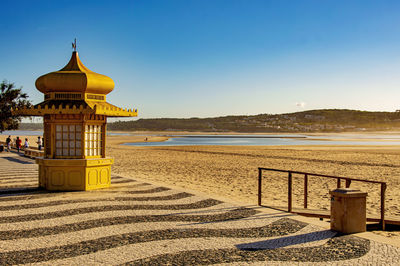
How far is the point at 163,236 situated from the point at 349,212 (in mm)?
3420

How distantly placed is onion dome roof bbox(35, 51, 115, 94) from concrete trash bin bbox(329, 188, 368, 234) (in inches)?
289

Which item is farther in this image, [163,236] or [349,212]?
[349,212]

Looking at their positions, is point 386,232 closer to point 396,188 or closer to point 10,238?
point 396,188

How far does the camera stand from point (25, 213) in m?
7.71

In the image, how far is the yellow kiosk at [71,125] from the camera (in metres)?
Result: 10.2

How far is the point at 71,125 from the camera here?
34.1ft

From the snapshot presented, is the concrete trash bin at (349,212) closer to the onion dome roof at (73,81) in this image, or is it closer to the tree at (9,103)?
the onion dome roof at (73,81)

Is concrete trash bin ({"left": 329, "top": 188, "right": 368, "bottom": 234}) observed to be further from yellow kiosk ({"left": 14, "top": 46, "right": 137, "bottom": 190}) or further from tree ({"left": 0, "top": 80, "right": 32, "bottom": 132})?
tree ({"left": 0, "top": 80, "right": 32, "bottom": 132})

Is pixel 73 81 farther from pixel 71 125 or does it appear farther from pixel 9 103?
pixel 9 103

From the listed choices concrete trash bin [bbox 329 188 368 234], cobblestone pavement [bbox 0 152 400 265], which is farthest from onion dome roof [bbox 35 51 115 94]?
concrete trash bin [bbox 329 188 368 234]

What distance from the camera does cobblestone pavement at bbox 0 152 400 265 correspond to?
16.8ft

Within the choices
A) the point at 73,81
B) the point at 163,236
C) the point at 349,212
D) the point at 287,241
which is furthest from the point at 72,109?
the point at 349,212

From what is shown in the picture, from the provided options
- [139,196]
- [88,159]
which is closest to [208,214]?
[139,196]

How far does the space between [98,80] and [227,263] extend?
7327 mm
